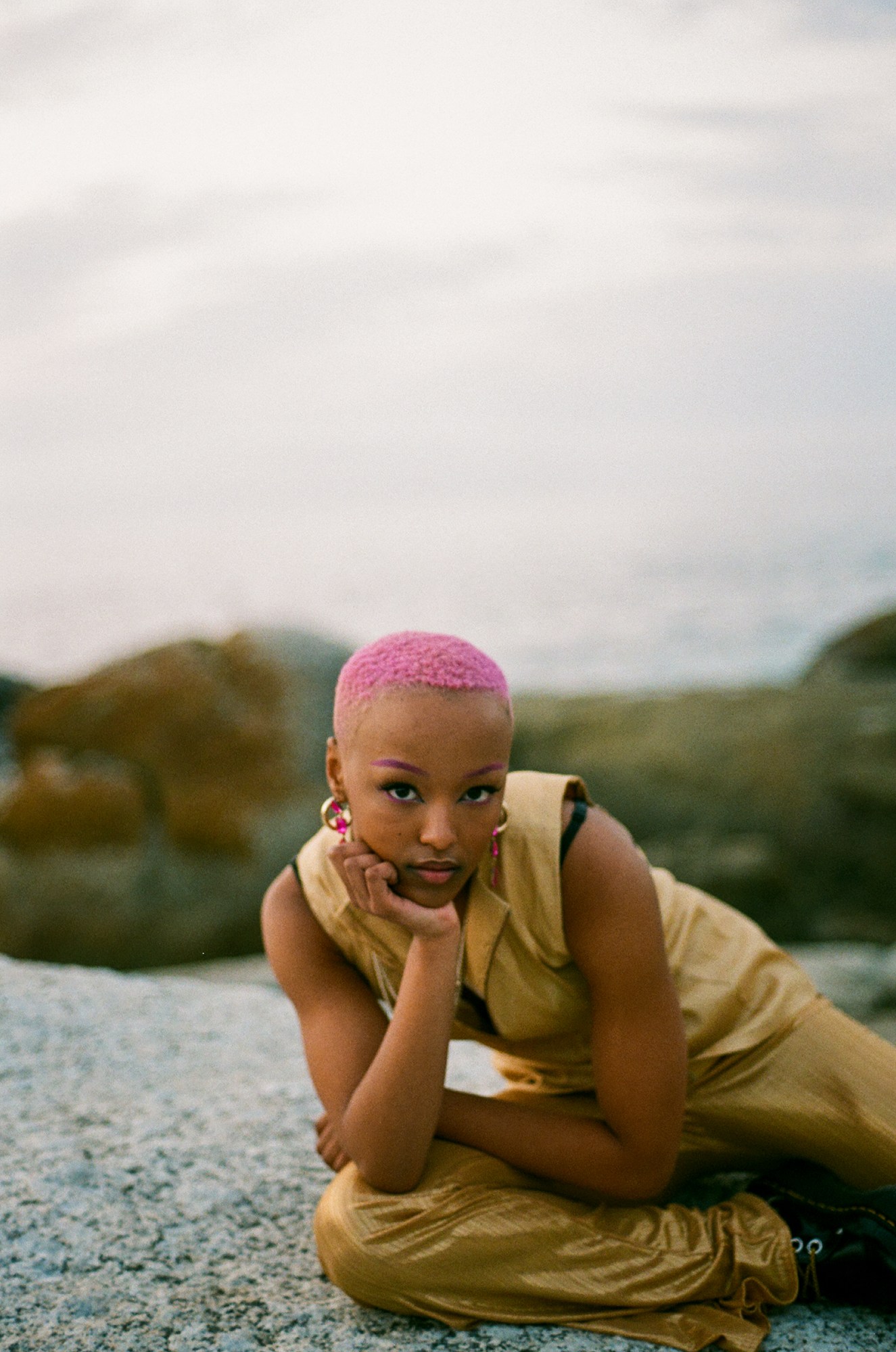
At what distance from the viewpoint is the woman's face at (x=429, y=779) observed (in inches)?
83.9

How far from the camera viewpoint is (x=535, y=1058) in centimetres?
264

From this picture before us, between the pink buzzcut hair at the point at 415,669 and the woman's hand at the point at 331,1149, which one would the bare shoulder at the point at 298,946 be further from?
the pink buzzcut hair at the point at 415,669

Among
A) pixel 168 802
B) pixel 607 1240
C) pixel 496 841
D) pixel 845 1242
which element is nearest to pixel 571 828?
pixel 496 841

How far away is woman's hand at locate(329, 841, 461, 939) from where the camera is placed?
2.17m

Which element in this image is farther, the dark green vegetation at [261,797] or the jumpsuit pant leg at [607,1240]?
the dark green vegetation at [261,797]

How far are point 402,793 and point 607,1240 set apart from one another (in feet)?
3.01

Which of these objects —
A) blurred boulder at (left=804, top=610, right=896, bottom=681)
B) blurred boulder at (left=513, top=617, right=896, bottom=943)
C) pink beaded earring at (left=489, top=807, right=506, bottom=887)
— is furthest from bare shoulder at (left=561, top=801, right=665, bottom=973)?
blurred boulder at (left=804, top=610, right=896, bottom=681)

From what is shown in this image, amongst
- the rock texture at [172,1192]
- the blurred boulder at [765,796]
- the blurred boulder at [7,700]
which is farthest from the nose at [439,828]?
the blurred boulder at [7,700]

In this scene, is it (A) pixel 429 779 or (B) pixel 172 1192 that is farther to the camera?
(B) pixel 172 1192

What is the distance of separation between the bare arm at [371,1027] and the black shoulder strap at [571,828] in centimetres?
23

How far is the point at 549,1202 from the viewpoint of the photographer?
247 cm

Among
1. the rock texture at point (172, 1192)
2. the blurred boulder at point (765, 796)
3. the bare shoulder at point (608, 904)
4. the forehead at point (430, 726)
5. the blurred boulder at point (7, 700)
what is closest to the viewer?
the forehead at point (430, 726)

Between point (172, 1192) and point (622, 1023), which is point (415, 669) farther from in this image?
point (172, 1192)

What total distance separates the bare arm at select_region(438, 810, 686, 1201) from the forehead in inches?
12.0
